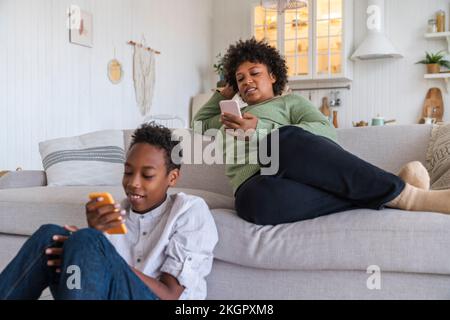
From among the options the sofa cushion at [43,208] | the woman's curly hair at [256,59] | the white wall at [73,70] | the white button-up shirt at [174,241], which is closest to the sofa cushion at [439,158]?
the woman's curly hair at [256,59]

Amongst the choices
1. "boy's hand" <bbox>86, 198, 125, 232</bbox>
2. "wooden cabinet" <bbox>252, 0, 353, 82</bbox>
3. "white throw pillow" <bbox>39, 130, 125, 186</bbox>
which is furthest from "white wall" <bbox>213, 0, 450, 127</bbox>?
"boy's hand" <bbox>86, 198, 125, 232</bbox>

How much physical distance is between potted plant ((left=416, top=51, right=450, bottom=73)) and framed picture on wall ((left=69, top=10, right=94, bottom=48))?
116 inches

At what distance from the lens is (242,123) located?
1773mm

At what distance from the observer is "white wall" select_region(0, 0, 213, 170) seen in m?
3.17

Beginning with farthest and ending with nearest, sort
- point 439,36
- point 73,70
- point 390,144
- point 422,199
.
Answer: point 439,36 < point 73,70 < point 390,144 < point 422,199

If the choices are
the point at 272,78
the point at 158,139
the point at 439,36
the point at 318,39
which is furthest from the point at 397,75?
the point at 158,139

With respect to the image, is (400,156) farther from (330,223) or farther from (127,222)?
(127,222)

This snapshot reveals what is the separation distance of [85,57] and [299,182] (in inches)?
104

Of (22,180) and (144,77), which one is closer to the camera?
(22,180)

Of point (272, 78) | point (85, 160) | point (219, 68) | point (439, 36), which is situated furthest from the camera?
point (219, 68)

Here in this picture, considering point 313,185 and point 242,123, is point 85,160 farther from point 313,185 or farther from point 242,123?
point 313,185

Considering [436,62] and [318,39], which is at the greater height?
[318,39]

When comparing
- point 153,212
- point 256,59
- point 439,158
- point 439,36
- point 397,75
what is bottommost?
point 153,212

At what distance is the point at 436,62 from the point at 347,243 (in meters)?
3.62
